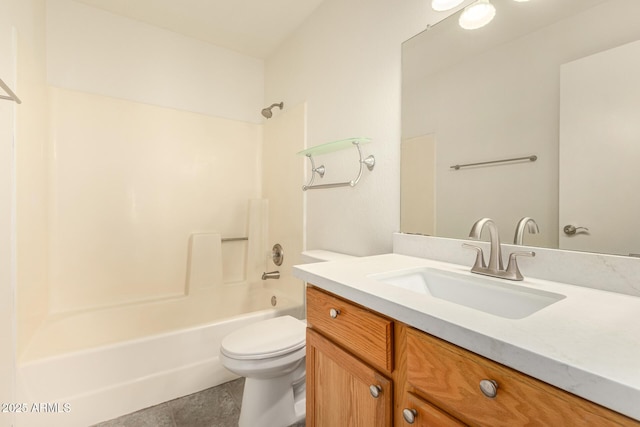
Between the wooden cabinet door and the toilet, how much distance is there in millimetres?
326

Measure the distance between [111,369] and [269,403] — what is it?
0.84 meters

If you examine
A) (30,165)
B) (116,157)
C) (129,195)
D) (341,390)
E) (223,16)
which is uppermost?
(223,16)

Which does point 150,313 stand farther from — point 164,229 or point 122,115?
point 122,115

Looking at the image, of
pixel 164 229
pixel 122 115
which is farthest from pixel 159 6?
Answer: pixel 164 229

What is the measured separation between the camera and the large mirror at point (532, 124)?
2.49 feet

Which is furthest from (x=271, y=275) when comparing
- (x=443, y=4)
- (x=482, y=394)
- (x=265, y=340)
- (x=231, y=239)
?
(x=443, y=4)

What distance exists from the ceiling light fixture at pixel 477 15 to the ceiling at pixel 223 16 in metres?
1.14

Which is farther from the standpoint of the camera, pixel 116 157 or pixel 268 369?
pixel 116 157

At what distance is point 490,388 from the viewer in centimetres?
47

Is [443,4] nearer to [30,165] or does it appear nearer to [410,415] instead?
[410,415]

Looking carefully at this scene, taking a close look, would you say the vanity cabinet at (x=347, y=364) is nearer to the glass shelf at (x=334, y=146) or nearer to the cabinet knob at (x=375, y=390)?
the cabinet knob at (x=375, y=390)

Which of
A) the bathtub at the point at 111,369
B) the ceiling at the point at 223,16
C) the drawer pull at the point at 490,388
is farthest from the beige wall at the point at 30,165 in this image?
the drawer pull at the point at 490,388

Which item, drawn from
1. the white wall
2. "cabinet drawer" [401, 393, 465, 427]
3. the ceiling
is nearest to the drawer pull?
"cabinet drawer" [401, 393, 465, 427]

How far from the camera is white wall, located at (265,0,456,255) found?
1.38 m
